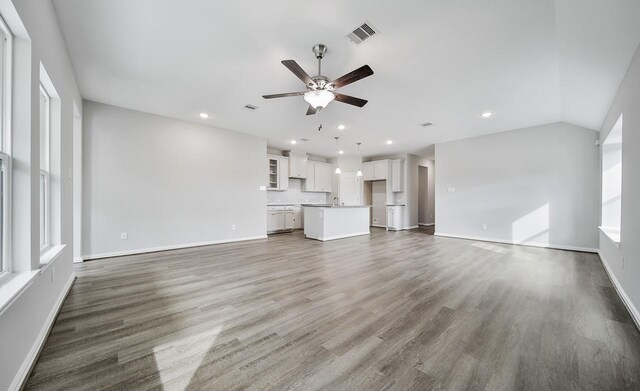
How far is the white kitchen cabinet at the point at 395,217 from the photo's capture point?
Result: 8.23m

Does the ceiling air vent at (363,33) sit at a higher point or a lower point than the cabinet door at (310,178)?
higher

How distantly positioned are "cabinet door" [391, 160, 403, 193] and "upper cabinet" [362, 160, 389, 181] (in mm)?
239

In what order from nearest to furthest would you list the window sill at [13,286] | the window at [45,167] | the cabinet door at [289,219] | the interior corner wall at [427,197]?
1. the window sill at [13,286]
2. the window at [45,167]
3. the cabinet door at [289,219]
4. the interior corner wall at [427,197]

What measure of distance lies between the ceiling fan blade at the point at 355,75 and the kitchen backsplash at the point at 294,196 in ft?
18.4

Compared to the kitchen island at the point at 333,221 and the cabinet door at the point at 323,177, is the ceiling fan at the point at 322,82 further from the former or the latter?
the cabinet door at the point at 323,177

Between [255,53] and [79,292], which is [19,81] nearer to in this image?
[255,53]

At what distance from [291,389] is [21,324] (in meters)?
1.67

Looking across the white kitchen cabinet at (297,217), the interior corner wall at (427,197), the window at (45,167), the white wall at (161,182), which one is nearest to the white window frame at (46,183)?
the window at (45,167)

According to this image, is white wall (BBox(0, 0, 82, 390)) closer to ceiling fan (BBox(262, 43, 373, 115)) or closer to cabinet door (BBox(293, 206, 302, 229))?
ceiling fan (BBox(262, 43, 373, 115))

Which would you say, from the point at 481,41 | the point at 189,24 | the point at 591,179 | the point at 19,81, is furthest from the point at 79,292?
the point at 591,179

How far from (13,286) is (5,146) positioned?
2.88ft

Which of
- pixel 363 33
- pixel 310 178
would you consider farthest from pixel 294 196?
pixel 363 33

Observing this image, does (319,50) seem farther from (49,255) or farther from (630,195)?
(630,195)

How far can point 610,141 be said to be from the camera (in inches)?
153
